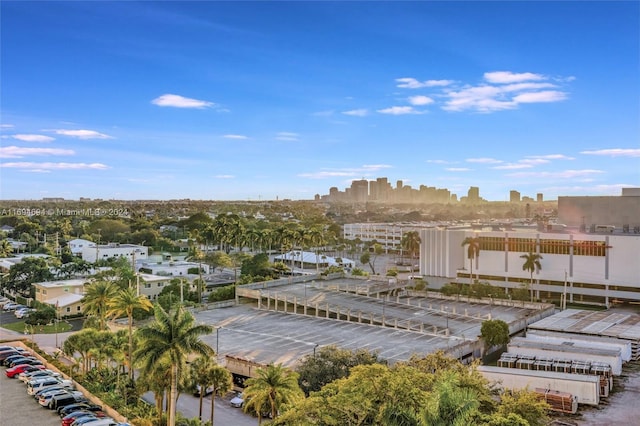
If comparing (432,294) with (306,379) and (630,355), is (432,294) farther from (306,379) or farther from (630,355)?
(306,379)

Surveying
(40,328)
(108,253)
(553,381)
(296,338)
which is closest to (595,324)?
(553,381)

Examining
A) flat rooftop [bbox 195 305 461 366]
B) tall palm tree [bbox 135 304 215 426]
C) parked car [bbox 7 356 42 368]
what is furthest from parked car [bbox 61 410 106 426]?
parked car [bbox 7 356 42 368]

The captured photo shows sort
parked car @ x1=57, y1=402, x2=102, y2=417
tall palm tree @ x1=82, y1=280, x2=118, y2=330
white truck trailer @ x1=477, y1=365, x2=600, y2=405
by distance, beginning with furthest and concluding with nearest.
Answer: tall palm tree @ x1=82, y1=280, x2=118, y2=330, white truck trailer @ x1=477, y1=365, x2=600, y2=405, parked car @ x1=57, y1=402, x2=102, y2=417

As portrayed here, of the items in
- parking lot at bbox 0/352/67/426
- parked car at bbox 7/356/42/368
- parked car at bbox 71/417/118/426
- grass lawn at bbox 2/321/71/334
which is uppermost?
parked car at bbox 71/417/118/426

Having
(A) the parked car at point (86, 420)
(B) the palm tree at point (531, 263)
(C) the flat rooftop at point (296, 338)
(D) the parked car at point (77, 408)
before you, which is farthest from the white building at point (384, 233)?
(A) the parked car at point (86, 420)

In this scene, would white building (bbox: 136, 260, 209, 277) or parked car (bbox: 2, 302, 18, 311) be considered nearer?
parked car (bbox: 2, 302, 18, 311)

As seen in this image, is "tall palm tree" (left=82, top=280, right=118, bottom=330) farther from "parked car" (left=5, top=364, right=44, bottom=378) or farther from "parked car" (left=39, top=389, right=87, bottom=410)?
"parked car" (left=39, top=389, right=87, bottom=410)

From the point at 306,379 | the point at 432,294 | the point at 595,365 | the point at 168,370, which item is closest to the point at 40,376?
the point at 168,370
